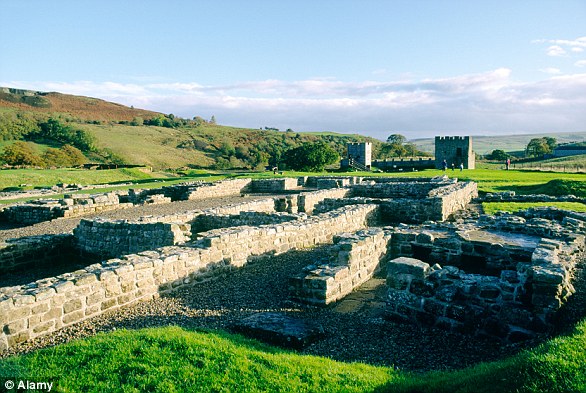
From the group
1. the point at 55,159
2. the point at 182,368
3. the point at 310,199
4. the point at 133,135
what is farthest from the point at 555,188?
the point at 133,135

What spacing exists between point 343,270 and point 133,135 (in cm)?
8487

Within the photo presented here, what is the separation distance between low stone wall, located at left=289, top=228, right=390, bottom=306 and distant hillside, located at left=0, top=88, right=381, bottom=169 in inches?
2311

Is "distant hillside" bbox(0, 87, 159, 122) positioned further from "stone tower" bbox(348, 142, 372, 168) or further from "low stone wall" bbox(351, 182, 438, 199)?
"low stone wall" bbox(351, 182, 438, 199)

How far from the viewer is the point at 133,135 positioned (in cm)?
8488

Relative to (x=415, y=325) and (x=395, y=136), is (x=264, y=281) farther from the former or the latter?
(x=395, y=136)

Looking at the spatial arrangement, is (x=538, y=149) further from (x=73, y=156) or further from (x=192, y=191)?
(x=192, y=191)

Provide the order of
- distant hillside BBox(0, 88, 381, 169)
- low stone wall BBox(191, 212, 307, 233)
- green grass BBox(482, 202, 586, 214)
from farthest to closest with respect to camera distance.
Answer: distant hillside BBox(0, 88, 381, 169) < green grass BBox(482, 202, 586, 214) < low stone wall BBox(191, 212, 307, 233)

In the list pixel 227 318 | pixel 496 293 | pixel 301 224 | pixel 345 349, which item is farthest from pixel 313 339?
pixel 301 224

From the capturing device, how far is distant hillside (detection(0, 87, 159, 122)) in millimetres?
90062

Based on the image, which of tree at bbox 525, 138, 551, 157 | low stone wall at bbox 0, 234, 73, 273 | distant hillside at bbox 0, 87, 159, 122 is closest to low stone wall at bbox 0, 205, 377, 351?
low stone wall at bbox 0, 234, 73, 273

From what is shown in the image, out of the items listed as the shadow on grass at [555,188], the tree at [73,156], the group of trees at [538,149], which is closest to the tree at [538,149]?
the group of trees at [538,149]

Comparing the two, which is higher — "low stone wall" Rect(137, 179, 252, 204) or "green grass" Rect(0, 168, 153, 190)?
"green grass" Rect(0, 168, 153, 190)

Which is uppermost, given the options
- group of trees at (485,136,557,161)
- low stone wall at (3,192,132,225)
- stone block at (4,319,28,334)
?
group of trees at (485,136,557,161)

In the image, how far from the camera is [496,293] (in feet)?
20.5
